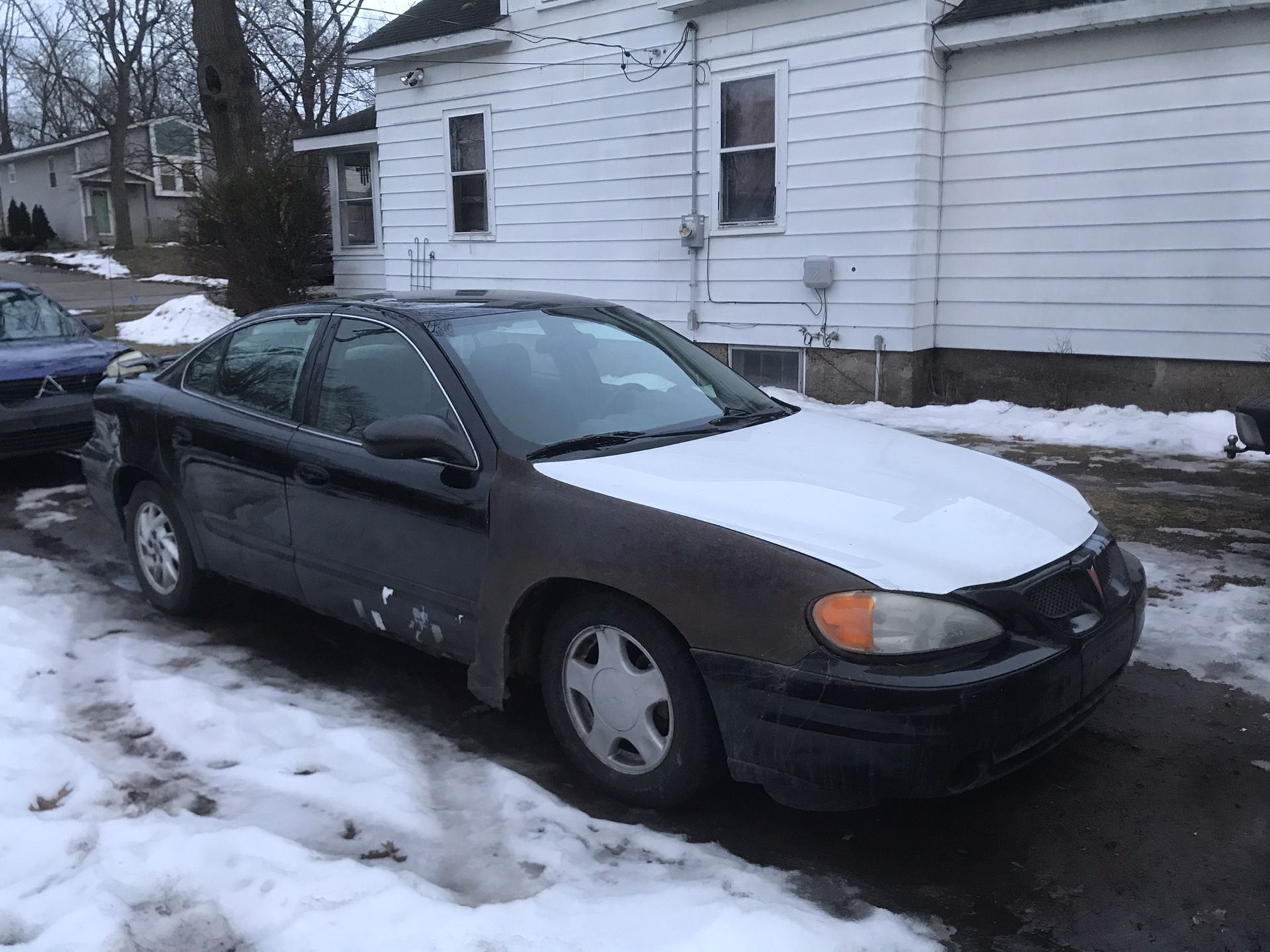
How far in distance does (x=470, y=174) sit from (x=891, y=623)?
12.5 m

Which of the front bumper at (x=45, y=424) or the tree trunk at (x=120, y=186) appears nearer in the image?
the front bumper at (x=45, y=424)

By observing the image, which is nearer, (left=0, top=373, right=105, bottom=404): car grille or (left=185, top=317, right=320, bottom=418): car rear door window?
(left=185, top=317, right=320, bottom=418): car rear door window

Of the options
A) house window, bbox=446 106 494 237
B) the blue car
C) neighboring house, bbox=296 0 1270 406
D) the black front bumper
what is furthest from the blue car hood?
the black front bumper

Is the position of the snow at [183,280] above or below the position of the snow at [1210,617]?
above

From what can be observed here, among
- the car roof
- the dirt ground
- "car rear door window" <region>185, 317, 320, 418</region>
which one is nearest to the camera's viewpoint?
the dirt ground

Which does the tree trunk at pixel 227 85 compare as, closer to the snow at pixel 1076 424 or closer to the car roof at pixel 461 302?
the snow at pixel 1076 424

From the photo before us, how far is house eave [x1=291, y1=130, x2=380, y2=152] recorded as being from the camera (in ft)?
54.9

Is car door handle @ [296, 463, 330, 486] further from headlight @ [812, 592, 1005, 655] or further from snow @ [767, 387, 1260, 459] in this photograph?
snow @ [767, 387, 1260, 459]

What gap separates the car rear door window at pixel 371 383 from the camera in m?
3.95

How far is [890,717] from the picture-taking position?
2.78 meters

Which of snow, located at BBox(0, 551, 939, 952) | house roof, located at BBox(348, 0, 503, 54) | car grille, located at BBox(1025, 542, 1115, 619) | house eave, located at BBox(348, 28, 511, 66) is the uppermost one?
house roof, located at BBox(348, 0, 503, 54)

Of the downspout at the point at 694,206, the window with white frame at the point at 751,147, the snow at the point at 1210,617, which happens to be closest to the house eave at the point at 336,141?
the downspout at the point at 694,206

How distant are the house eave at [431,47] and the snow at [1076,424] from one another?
618 cm

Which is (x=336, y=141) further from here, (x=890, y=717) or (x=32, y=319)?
(x=890, y=717)
